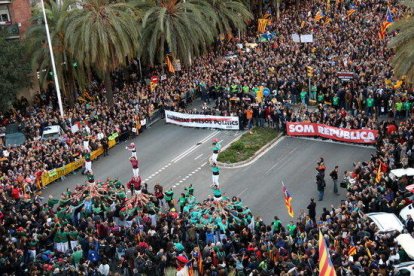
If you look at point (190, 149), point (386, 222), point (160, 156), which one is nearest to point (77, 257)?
point (386, 222)

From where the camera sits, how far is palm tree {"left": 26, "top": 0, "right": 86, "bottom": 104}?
44781mm

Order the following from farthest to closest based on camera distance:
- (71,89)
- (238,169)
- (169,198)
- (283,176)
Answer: (71,89), (238,169), (283,176), (169,198)

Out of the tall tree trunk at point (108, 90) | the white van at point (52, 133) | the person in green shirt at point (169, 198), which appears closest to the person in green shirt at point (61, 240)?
the person in green shirt at point (169, 198)

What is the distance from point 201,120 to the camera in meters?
41.3

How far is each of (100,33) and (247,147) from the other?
1177 cm

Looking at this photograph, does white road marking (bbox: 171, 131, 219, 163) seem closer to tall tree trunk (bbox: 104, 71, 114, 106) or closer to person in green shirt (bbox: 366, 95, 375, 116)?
tall tree trunk (bbox: 104, 71, 114, 106)

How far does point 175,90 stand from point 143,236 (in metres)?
19.8

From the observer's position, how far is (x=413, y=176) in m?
28.8

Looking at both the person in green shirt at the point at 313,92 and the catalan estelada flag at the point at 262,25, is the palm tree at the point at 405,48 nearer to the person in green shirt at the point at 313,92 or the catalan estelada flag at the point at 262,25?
the person in green shirt at the point at 313,92

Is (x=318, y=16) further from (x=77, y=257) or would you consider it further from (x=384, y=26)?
(x=77, y=257)

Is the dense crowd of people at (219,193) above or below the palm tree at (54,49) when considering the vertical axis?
below

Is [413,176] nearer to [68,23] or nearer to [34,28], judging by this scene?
[68,23]

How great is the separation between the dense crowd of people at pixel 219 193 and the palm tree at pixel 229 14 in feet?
10.6

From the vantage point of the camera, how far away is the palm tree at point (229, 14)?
52406mm
